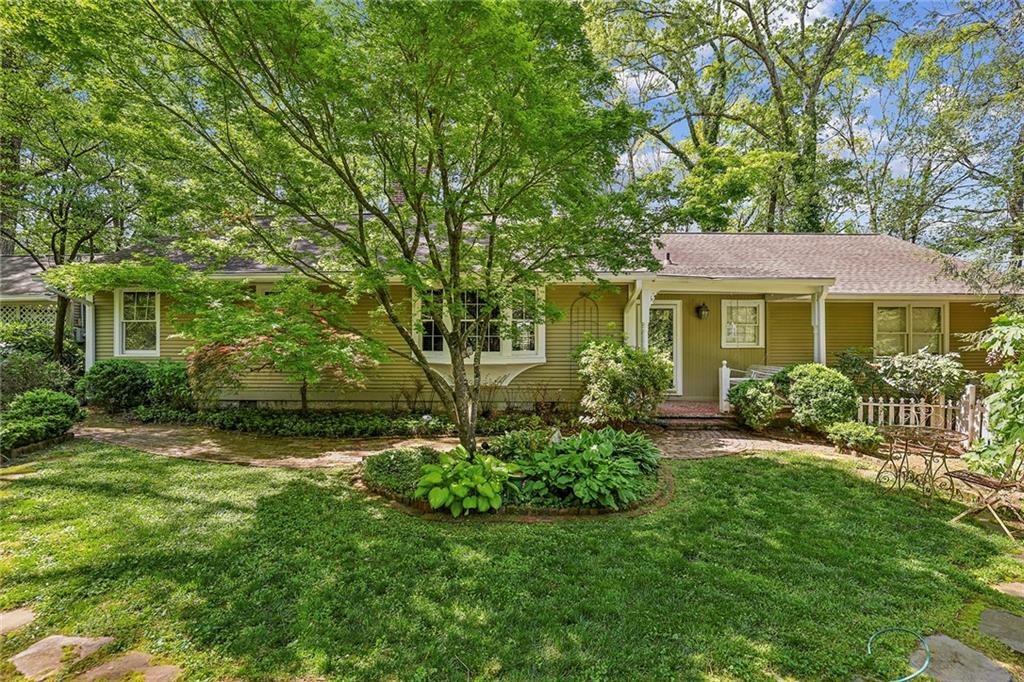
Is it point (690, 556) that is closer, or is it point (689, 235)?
point (690, 556)

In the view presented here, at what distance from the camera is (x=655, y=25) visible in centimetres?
1819

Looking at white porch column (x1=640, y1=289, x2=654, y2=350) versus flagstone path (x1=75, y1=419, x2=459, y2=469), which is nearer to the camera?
flagstone path (x1=75, y1=419, x2=459, y2=469)

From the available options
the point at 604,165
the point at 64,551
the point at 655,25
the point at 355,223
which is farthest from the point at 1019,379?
the point at 655,25

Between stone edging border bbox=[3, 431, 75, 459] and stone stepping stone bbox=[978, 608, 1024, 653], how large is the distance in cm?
1081

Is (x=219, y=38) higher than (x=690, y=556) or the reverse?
higher

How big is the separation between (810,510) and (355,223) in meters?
6.35

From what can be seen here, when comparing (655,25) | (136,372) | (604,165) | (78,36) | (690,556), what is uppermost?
(655,25)

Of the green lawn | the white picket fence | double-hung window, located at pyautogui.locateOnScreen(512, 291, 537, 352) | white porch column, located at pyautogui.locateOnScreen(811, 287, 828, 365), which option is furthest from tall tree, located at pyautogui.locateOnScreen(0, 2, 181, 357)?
white porch column, located at pyautogui.locateOnScreen(811, 287, 828, 365)

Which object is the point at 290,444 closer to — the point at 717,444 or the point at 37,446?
the point at 37,446

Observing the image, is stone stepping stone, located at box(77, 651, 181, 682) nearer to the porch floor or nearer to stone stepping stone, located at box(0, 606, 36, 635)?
stone stepping stone, located at box(0, 606, 36, 635)

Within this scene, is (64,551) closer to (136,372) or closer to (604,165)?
(604,165)

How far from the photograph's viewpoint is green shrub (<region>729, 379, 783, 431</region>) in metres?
8.17

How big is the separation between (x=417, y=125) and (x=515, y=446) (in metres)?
4.20

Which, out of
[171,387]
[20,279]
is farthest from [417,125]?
[20,279]
